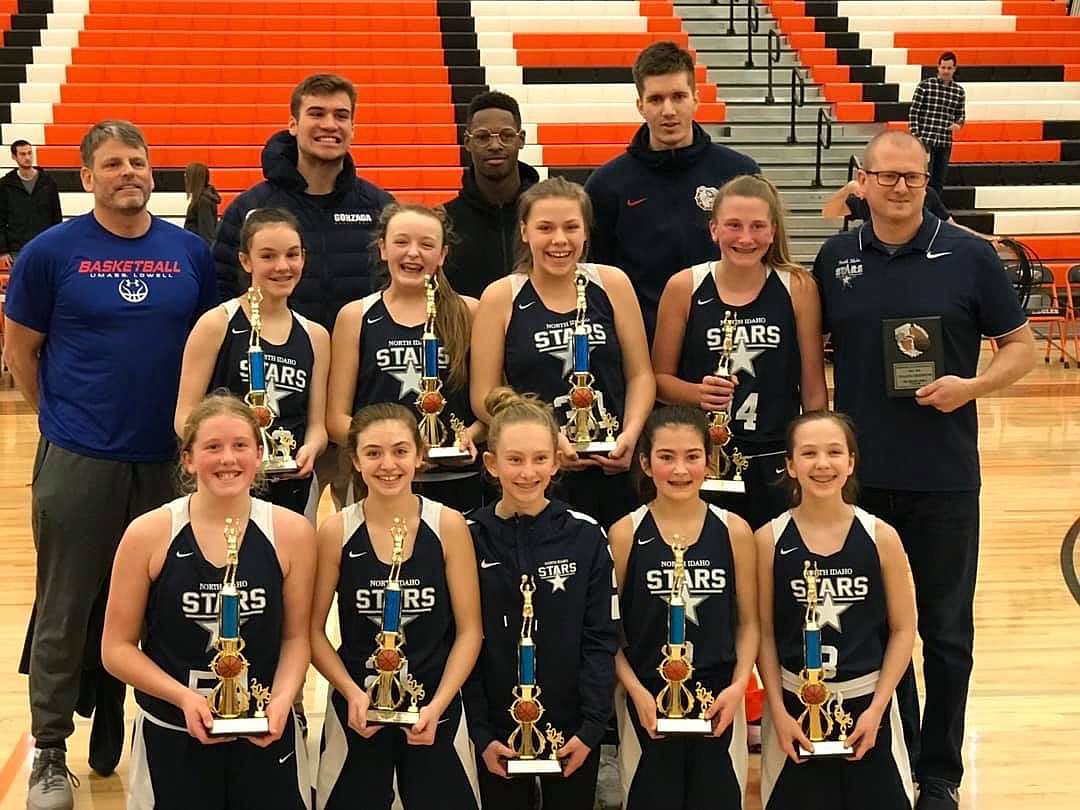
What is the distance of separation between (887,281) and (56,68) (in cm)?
1160

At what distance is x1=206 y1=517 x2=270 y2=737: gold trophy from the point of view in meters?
2.80

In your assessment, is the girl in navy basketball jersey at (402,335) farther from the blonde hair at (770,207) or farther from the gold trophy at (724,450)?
the blonde hair at (770,207)

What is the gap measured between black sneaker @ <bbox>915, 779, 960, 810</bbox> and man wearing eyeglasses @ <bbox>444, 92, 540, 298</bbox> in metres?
1.75

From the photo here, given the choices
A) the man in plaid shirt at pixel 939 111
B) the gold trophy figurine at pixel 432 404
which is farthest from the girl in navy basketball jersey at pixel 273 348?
the man in plaid shirt at pixel 939 111

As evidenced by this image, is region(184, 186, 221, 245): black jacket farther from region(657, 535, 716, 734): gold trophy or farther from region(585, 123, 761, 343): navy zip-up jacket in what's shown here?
region(657, 535, 716, 734): gold trophy

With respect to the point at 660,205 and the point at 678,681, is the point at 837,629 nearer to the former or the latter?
the point at 678,681

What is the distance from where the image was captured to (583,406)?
3.27 metres

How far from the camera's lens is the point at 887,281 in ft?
10.8

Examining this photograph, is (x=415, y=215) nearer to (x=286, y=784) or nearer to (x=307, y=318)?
(x=307, y=318)

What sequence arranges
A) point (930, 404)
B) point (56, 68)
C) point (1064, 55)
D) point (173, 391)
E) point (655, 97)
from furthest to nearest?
point (1064, 55), point (56, 68), point (655, 97), point (173, 391), point (930, 404)

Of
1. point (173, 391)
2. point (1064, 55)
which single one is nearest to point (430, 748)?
point (173, 391)

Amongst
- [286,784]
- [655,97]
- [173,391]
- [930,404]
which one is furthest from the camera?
[655,97]

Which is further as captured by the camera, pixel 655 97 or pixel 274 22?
pixel 274 22

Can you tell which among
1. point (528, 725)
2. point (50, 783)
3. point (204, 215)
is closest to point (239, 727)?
point (528, 725)
